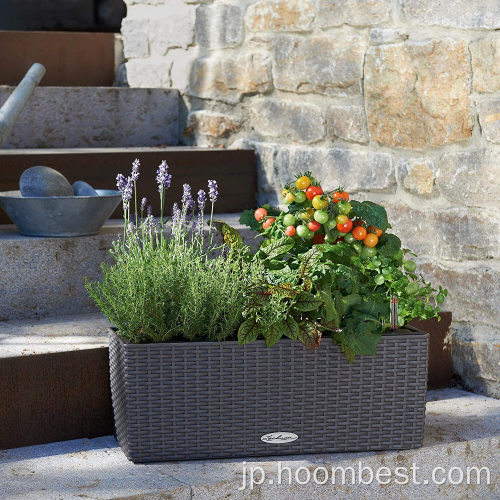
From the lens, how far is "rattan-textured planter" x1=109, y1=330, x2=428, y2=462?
207 centimetres

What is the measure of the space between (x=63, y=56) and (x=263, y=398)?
2.37m

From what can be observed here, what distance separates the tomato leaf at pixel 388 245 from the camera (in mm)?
2260

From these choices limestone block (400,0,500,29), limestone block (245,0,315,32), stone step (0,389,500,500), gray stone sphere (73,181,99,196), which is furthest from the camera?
limestone block (245,0,315,32)

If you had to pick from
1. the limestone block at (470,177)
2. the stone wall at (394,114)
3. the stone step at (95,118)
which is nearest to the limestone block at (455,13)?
the stone wall at (394,114)

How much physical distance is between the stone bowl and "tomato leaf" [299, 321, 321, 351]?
2.68ft

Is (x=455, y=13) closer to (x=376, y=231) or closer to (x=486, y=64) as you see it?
(x=486, y=64)

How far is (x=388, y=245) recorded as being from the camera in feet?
7.45

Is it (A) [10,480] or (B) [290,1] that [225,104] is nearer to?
(B) [290,1]

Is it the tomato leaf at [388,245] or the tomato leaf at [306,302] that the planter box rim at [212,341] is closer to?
the tomato leaf at [306,302]

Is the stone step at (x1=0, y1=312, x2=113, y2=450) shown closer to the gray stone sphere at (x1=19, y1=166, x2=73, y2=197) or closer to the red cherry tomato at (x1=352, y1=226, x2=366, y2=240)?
the gray stone sphere at (x1=19, y1=166, x2=73, y2=197)

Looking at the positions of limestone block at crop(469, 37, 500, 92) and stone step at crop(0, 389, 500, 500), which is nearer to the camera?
stone step at crop(0, 389, 500, 500)

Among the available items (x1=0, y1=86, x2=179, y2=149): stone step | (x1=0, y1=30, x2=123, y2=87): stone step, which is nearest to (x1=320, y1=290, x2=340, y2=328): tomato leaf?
(x1=0, y1=86, x2=179, y2=149): stone step

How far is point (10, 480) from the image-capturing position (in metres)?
2.00

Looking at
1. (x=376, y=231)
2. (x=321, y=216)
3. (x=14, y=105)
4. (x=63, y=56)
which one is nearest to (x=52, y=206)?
(x=14, y=105)
